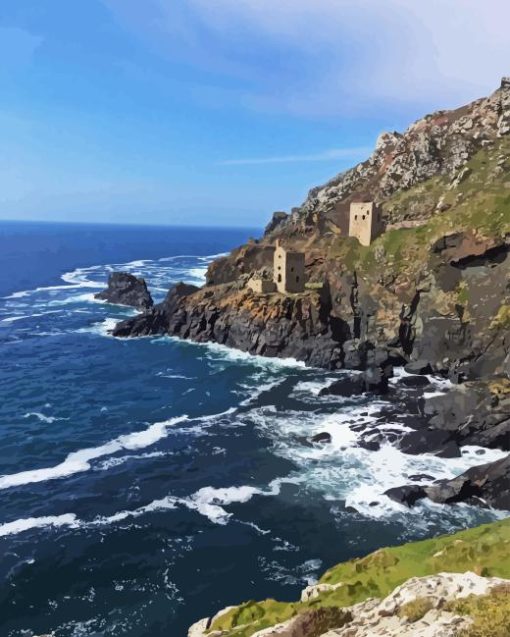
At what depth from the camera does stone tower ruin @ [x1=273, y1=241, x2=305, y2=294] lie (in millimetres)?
97925

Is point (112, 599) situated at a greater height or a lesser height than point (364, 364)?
lesser

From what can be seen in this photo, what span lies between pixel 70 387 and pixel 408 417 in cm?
4717

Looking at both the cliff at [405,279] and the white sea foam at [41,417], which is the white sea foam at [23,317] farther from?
the white sea foam at [41,417]

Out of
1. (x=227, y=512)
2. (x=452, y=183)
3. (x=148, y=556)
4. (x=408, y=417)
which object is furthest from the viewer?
(x=452, y=183)

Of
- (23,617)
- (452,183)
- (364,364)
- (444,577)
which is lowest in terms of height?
(23,617)

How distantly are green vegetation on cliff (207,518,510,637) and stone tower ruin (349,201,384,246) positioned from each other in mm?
85942

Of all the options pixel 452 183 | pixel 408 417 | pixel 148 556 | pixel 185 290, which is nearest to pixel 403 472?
pixel 408 417

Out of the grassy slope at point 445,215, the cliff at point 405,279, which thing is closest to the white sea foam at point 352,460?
the cliff at point 405,279

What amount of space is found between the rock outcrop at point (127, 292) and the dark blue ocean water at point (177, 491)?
50.7m

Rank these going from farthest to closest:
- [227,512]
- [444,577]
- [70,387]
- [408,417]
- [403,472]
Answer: [70,387] < [408,417] < [403,472] < [227,512] < [444,577]

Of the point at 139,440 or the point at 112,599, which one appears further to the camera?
the point at 139,440

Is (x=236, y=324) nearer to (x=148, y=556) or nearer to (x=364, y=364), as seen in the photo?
(x=364, y=364)

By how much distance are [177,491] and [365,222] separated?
7705 cm

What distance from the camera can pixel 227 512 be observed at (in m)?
43.0
